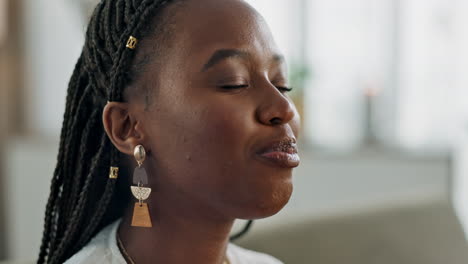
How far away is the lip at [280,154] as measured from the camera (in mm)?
955

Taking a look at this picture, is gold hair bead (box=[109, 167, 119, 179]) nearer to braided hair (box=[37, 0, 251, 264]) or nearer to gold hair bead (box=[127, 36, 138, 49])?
braided hair (box=[37, 0, 251, 264])

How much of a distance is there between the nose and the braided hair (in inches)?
8.8

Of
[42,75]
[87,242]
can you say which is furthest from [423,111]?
[87,242]

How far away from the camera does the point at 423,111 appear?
304 cm

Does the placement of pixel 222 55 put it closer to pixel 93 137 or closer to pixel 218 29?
pixel 218 29

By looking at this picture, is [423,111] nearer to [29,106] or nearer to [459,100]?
[459,100]

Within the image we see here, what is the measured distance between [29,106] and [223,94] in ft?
8.79

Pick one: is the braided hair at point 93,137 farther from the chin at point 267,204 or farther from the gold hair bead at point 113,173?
the chin at point 267,204

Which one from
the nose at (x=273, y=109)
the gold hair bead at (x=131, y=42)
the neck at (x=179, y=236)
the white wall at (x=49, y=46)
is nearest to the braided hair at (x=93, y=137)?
the gold hair bead at (x=131, y=42)

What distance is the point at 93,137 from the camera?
115 centimetres

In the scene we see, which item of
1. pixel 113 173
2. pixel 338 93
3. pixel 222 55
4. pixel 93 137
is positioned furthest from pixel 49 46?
pixel 222 55

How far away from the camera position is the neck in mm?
1040

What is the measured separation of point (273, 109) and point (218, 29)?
0.54 ft

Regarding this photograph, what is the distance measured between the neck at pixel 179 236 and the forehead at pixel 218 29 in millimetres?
271
